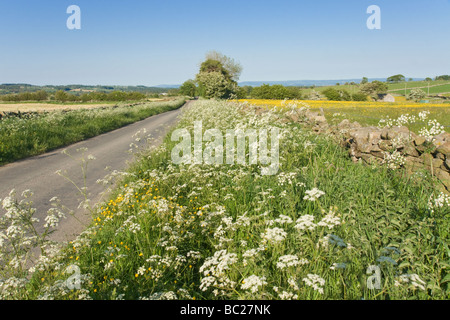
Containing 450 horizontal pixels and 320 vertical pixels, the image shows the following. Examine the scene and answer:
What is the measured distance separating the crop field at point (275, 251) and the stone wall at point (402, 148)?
444 millimetres

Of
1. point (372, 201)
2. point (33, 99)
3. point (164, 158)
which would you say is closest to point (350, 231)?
point (372, 201)

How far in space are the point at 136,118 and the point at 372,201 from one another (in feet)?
84.9

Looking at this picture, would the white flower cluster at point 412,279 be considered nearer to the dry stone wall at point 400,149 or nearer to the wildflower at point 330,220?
the wildflower at point 330,220

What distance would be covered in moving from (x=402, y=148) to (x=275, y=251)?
4.38 m

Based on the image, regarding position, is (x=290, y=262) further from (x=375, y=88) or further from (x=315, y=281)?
(x=375, y=88)

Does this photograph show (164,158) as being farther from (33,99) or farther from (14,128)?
(33,99)

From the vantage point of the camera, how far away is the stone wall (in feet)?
16.7

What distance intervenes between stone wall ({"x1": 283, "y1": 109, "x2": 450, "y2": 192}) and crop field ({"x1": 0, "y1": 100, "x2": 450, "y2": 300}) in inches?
17.5

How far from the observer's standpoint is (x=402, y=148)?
237 inches

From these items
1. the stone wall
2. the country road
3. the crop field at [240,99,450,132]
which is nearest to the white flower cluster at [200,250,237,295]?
the country road

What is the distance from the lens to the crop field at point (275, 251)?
2660 mm

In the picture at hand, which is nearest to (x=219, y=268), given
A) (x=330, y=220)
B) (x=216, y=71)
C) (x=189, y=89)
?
(x=330, y=220)
